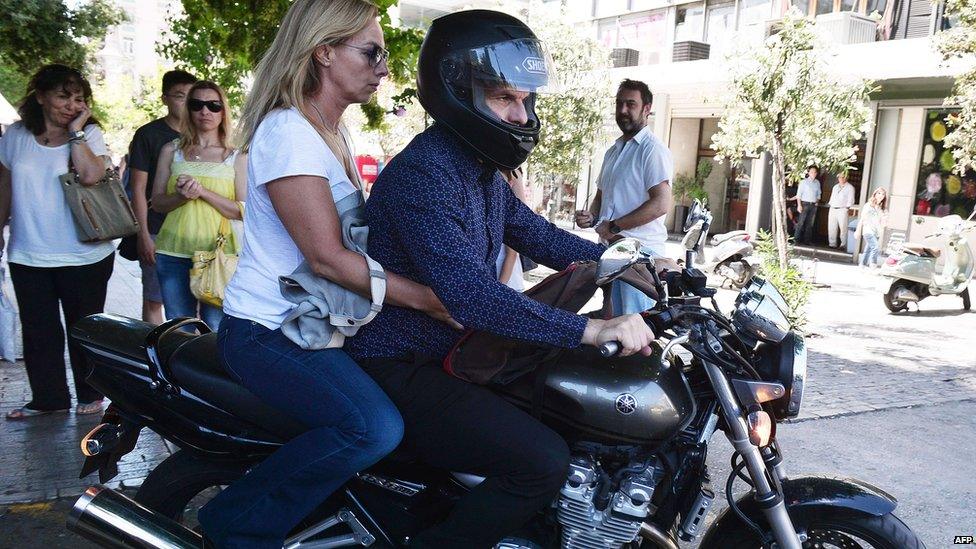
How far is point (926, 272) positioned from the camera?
1078 centimetres

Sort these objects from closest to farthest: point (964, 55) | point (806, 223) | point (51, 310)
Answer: point (51, 310) → point (964, 55) → point (806, 223)

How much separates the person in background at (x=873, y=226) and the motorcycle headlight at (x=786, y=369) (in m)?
15.9

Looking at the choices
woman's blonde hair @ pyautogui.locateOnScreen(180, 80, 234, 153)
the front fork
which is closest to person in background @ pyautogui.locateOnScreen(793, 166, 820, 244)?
woman's blonde hair @ pyautogui.locateOnScreen(180, 80, 234, 153)

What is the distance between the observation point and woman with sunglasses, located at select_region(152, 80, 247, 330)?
→ 4.55m

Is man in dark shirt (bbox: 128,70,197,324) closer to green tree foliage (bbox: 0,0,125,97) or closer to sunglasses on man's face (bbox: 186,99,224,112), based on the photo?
sunglasses on man's face (bbox: 186,99,224,112)

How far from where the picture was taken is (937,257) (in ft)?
36.2

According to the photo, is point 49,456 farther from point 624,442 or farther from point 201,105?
point 624,442

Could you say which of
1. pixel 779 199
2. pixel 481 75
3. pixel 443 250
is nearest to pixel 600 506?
pixel 443 250

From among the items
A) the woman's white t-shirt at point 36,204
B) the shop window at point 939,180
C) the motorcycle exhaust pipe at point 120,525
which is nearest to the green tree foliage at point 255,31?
the woman's white t-shirt at point 36,204

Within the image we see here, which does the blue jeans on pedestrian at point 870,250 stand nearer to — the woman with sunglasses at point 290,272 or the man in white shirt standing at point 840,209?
the man in white shirt standing at point 840,209

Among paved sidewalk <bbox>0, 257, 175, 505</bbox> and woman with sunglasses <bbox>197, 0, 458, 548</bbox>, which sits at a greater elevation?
woman with sunglasses <bbox>197, 0, 458, 548</bbox>

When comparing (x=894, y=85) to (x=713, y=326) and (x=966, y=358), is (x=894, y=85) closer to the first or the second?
(x=966, y=358)

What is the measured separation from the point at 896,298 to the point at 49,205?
10438mm

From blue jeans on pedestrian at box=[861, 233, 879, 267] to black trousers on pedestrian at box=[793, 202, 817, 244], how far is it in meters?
3.05
